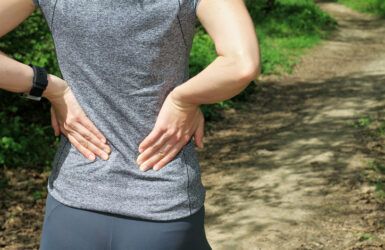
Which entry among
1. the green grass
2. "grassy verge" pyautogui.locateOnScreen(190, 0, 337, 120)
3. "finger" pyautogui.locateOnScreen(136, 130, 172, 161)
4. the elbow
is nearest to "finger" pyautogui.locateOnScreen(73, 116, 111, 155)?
"finger" pyautogui.locateOnScreen(136, 130, 172, 161)

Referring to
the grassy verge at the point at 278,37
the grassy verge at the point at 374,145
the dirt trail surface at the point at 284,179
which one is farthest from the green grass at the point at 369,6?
the grassy verge at the point at 374,145

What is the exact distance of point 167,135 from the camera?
138cm

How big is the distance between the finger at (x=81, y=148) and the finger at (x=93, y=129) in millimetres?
43

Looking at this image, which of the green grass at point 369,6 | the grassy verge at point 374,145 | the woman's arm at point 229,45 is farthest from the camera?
the green grass at point 369,6

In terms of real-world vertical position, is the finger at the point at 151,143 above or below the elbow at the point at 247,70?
below

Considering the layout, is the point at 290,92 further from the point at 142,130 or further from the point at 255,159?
the point at 142,130

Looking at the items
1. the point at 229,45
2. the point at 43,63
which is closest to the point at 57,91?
the point at 229,45

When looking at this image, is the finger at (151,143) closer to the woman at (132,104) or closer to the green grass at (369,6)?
the woman at (132,104)

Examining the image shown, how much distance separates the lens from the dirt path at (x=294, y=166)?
4.80 metres

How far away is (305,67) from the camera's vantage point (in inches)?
496

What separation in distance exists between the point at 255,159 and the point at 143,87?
570 cm

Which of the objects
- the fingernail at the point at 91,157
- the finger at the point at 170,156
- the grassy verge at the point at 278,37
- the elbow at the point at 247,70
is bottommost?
the grassy verge at the point at 278,37

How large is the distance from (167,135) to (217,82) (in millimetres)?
234

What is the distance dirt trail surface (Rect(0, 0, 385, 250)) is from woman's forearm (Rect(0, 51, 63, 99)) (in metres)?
→ 3.51
